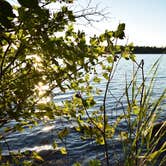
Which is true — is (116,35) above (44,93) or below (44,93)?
above

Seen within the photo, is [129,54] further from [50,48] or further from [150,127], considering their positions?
[50,48]

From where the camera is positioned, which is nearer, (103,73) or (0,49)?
(0,49)

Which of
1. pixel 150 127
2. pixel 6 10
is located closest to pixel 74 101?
pixel 150 127

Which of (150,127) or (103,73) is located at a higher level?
(103,73)

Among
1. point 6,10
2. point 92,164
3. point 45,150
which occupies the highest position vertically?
point 6,10

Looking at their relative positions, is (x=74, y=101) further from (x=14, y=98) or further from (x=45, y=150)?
(x=45, y=150)

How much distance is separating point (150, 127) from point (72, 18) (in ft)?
3.51

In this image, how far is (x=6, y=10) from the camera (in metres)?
1.25

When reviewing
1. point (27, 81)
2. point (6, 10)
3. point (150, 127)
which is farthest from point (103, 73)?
point (6, 10)

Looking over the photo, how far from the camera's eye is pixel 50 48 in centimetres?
160

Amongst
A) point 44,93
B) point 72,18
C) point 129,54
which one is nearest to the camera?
point 72,18

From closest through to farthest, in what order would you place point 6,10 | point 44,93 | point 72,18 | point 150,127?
point 6,10 < point 150,127 < point 72,18 < point 44,93

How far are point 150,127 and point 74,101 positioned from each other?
5.53 feet

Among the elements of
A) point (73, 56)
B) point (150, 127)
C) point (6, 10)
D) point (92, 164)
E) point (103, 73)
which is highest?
point (6, 10)
